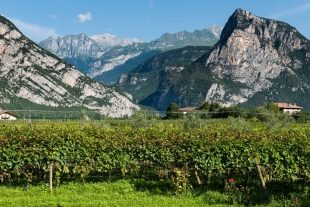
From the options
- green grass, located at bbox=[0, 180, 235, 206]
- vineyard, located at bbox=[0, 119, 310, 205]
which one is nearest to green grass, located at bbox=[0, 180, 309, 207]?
green grass, located at bbox=[0, 180, 235, 206]

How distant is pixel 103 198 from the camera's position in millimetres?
12617

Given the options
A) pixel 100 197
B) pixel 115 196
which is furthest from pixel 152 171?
pixel 100 197

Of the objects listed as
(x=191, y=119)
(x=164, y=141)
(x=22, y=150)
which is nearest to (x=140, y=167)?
(x=164, y=141)

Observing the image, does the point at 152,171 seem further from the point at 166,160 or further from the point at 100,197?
the point at 100,197

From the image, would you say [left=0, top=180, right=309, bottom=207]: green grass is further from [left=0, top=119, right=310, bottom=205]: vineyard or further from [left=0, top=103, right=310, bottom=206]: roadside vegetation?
[left=0, top=119, right=310, bottom=205]: vineyard

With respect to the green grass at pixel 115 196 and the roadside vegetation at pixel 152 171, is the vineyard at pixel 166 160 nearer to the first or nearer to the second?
the roadside vegetation at pixel 152 171

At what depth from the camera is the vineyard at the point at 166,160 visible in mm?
13648

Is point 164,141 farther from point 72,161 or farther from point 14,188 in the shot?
point 14,188

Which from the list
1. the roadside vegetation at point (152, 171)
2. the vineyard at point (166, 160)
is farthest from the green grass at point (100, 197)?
the vineyard at point (166, 160)

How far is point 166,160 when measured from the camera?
50.2 ft

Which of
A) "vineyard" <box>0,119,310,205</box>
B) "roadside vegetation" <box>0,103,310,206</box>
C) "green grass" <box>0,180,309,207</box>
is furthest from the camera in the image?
"vineyard" <box>0,119,310,205</box>

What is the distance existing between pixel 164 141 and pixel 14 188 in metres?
7.18

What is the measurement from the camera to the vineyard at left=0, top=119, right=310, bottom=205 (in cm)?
1365

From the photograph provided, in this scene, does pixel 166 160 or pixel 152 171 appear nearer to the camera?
pixel 166 160
